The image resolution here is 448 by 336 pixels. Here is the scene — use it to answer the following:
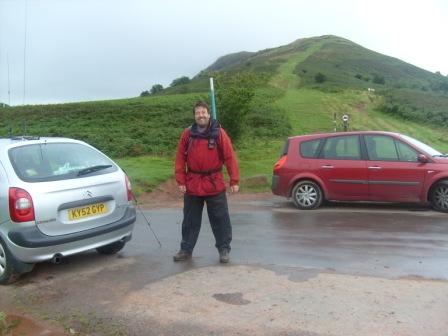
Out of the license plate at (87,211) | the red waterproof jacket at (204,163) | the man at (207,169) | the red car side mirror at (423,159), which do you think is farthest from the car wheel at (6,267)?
the red car side mirror at (423,159)

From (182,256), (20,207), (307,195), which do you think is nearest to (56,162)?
(20,207)

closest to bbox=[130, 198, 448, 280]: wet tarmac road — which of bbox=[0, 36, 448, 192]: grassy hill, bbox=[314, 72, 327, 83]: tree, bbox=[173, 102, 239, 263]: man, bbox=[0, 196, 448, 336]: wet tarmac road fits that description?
bbox=[0, 196, 448, 336]: wet tarmac road

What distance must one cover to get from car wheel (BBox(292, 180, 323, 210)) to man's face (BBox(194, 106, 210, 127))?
5.29 meters

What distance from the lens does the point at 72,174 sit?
661 cm

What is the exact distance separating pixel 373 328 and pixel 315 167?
22.9 feet

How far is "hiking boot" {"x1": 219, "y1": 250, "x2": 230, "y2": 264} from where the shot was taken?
6.73 m

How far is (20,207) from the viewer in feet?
19.9

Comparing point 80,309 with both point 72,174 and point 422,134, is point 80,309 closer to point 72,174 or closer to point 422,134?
point 72,174

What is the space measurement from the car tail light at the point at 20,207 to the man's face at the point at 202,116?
2.00 m

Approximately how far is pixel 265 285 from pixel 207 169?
156cm

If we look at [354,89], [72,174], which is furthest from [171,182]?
[354,89]

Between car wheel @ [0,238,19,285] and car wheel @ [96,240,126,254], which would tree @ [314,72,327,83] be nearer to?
car wheel @ [96,240,126,254]

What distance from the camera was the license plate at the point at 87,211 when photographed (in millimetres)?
6406

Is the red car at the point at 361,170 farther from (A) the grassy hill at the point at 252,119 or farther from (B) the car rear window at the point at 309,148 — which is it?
(A) the grassy hill at the point at 252,119
